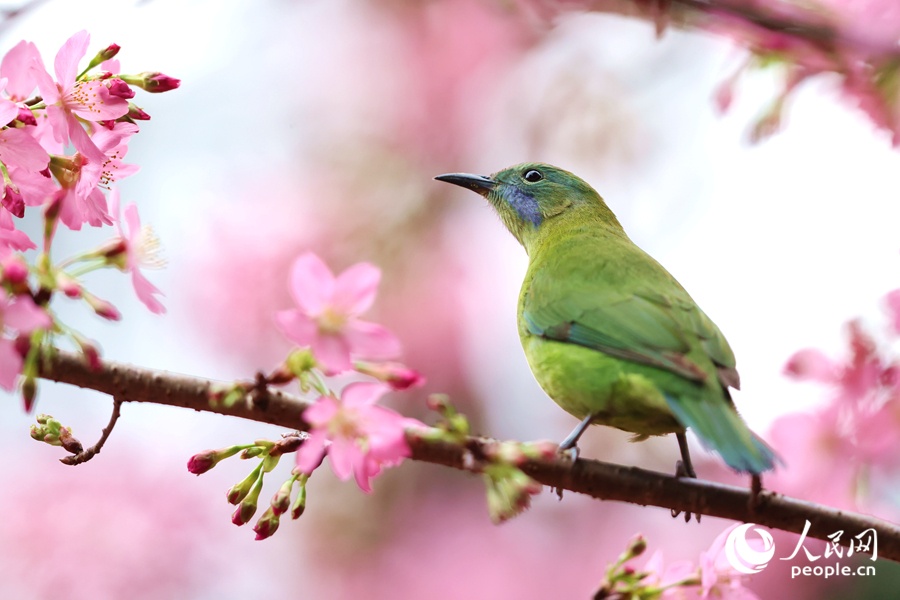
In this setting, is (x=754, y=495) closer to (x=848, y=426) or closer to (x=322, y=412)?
(x=848, y=426)

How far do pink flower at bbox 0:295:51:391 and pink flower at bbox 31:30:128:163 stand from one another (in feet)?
1.62

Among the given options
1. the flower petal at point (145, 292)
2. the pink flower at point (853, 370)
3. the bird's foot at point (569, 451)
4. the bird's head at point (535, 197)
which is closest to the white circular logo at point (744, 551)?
the bird's foot at point (569, 451)

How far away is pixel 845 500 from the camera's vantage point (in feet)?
8.45

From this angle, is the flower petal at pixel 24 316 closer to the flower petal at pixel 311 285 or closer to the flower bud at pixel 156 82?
the flower petal at pixel 311 285

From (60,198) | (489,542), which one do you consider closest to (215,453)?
(60,198)

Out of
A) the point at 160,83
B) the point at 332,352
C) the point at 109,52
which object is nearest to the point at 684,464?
the point at 332,352

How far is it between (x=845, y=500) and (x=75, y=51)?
2.23m

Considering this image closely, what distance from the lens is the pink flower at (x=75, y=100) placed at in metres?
1.70

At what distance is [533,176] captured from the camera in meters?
3.80

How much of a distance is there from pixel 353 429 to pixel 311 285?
0.23 metres

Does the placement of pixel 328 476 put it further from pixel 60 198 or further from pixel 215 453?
pixel 60 198

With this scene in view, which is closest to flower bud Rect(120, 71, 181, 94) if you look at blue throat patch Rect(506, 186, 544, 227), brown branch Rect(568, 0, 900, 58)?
brown branch Rect(568, 0, 900, 58)

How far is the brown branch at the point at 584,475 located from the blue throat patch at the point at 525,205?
6.00 ft

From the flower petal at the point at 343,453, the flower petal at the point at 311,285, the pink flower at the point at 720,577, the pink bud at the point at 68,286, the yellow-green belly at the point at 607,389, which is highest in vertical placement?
the yellow-green belly at the point at 607,389
